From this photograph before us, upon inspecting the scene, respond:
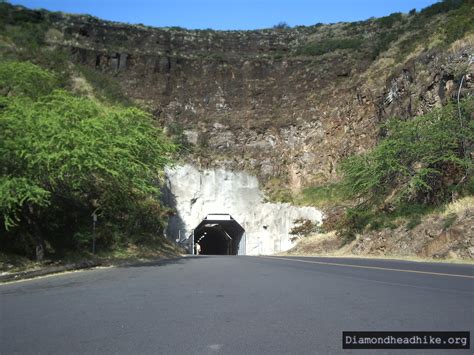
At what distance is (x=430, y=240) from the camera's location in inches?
855

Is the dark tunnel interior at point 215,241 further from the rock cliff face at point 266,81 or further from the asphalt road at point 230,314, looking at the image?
the asphalt road at point 230,314

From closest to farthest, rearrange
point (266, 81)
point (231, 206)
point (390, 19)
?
point (231, 206), point (266, 81), point (390, 19)

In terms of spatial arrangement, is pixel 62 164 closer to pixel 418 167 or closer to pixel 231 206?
pixel 418 167

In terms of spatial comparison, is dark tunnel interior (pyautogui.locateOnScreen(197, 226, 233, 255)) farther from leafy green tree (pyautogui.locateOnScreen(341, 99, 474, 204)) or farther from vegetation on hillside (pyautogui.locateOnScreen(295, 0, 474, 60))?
leafy green tree (pyautogui.locateOnScreen(341, 99, 474, 204))

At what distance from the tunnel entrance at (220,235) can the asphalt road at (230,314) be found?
3347cm

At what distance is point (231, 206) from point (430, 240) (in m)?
24.4

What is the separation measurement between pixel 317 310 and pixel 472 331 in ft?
7.17

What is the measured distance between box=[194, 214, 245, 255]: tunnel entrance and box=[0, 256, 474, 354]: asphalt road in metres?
33.5

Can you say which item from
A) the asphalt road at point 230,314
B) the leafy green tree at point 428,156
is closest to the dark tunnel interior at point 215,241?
the leafy green tree at point 428,156

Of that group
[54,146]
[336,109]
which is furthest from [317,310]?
[336,109]

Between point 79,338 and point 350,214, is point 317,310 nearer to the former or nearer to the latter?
point 79,338

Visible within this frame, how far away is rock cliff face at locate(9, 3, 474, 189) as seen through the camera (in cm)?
4375

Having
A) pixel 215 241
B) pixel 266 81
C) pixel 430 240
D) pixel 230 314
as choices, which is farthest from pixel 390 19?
pixel 230 314

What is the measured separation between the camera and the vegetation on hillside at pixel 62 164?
53.7 ft
